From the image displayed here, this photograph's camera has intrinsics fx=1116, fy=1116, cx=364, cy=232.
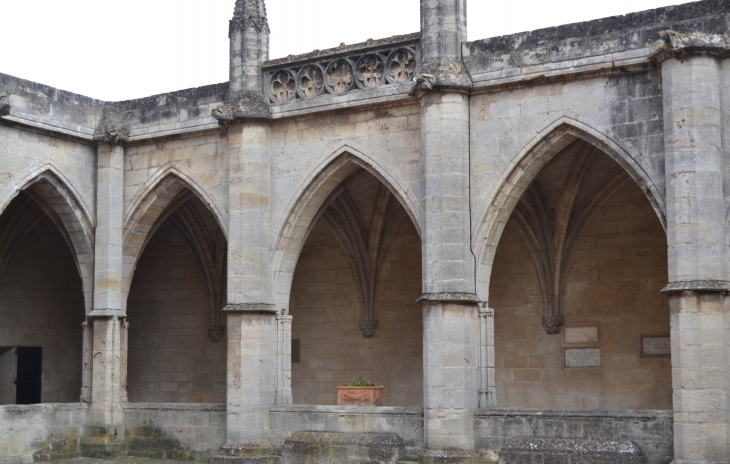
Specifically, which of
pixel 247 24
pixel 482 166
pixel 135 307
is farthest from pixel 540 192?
pixel 135 307

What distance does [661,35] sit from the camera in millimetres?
12750

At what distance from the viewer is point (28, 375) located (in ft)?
63.1

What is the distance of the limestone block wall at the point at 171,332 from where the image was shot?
1991 cm

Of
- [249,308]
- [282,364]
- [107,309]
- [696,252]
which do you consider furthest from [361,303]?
[696,252]

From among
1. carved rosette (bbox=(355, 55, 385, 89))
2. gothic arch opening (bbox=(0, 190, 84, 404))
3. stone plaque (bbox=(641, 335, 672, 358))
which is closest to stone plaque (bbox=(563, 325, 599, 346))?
stone plaque (bbox=(641, 335, 672, 358))

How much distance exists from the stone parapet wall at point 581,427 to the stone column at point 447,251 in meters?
0.27

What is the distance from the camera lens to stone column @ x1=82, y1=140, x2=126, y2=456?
16641mm

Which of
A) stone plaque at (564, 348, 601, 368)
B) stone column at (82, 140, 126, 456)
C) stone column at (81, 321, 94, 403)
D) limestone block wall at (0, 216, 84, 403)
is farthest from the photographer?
limestone block wall at (0, 216, 84, 403)

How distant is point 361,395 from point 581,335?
12.0ft

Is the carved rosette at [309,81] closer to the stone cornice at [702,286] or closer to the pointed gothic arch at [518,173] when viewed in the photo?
the pointed gothic arch at [518,173]

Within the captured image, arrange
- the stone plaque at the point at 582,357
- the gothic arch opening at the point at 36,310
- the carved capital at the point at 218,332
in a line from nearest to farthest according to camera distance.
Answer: the stone plaque at the point at 582,357 → the gothic arch opening at the point at 36,310 → the carved capital at the point at 218,332

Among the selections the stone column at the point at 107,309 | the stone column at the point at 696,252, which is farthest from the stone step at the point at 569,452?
the stone column at the point at 107,309

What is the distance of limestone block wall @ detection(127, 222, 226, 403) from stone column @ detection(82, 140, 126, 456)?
2.96m

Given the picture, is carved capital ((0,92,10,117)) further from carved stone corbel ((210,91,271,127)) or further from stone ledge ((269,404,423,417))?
stone ledge ((269,404,423,417))
